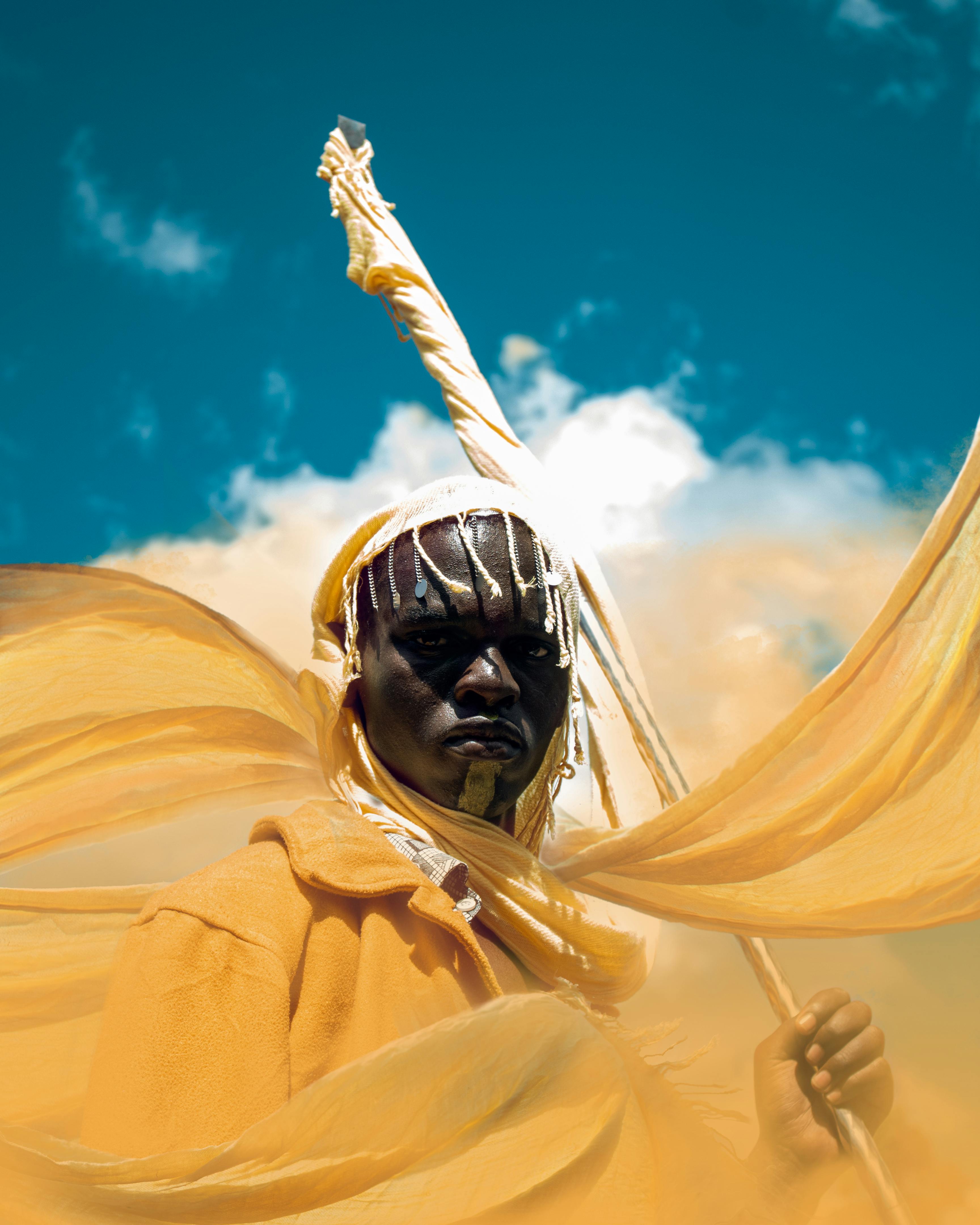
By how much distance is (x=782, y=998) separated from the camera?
6.47 feet

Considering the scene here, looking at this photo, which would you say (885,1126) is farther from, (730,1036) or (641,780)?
(641,780)

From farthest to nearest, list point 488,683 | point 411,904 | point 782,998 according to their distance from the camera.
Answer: point 782,998, point 488,683, point 411,904

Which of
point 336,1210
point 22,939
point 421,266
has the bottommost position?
point 336,1210

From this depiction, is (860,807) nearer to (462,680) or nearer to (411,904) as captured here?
(462,680)

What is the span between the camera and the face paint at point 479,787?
1756 millimetres

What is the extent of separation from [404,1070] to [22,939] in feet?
3.50

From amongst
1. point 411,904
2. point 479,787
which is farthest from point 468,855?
point 411,904

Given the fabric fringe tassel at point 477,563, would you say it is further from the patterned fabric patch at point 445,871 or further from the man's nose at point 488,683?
the patterned fabric patch at point 445,871

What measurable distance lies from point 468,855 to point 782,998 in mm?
813

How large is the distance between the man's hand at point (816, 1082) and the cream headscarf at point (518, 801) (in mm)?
364

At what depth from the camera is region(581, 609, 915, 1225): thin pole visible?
140cm

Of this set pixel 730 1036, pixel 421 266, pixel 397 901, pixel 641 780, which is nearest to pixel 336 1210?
pixel 397 901

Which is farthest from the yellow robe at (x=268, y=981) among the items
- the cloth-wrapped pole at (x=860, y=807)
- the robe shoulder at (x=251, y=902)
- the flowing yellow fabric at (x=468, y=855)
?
the cloth-wrapped pole at (x=860, y=807)

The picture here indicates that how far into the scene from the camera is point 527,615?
182cm
